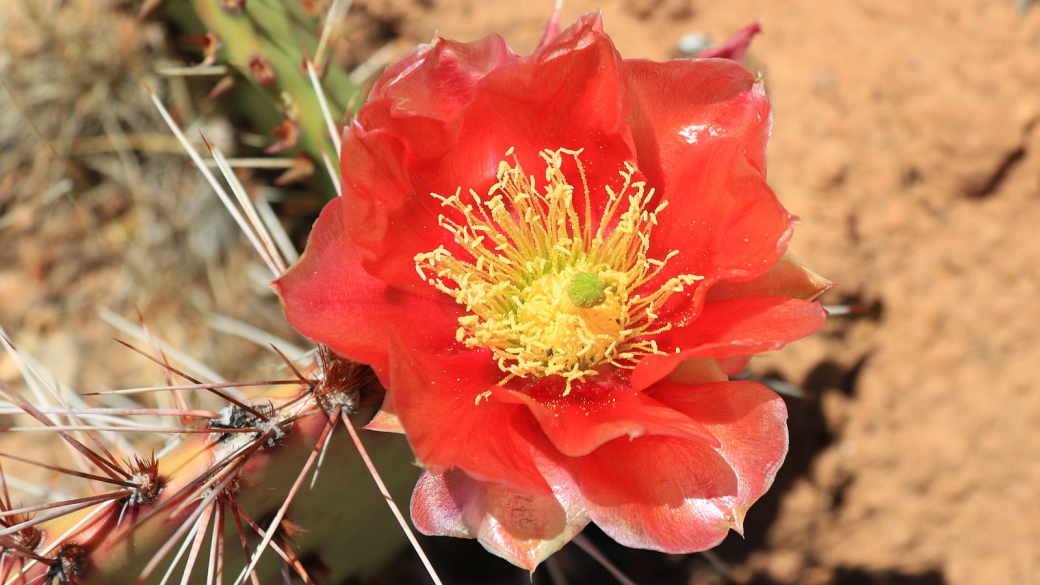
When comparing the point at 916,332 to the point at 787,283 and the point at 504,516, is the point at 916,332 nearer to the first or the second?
the point at 787,283

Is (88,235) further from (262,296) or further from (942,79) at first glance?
(942,79)

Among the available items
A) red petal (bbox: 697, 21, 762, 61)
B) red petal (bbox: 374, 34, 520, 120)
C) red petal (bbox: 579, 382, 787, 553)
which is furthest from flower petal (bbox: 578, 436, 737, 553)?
red petal (bbox: 697, 21, 762, 61)

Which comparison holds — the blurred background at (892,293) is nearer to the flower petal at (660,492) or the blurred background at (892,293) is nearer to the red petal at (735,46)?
the red petal at (735,46)

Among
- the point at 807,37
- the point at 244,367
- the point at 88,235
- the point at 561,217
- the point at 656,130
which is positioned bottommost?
the point at 244,367

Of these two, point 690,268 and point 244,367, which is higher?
point 690,268

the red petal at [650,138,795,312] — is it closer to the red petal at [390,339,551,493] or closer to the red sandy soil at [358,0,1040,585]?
the red petal at [390,339,551,493]

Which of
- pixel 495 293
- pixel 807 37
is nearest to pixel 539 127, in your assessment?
pixel 495 293

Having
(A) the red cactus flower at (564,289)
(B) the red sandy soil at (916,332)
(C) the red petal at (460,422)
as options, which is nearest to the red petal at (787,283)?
(A) the red cactus flower at (564,289)
